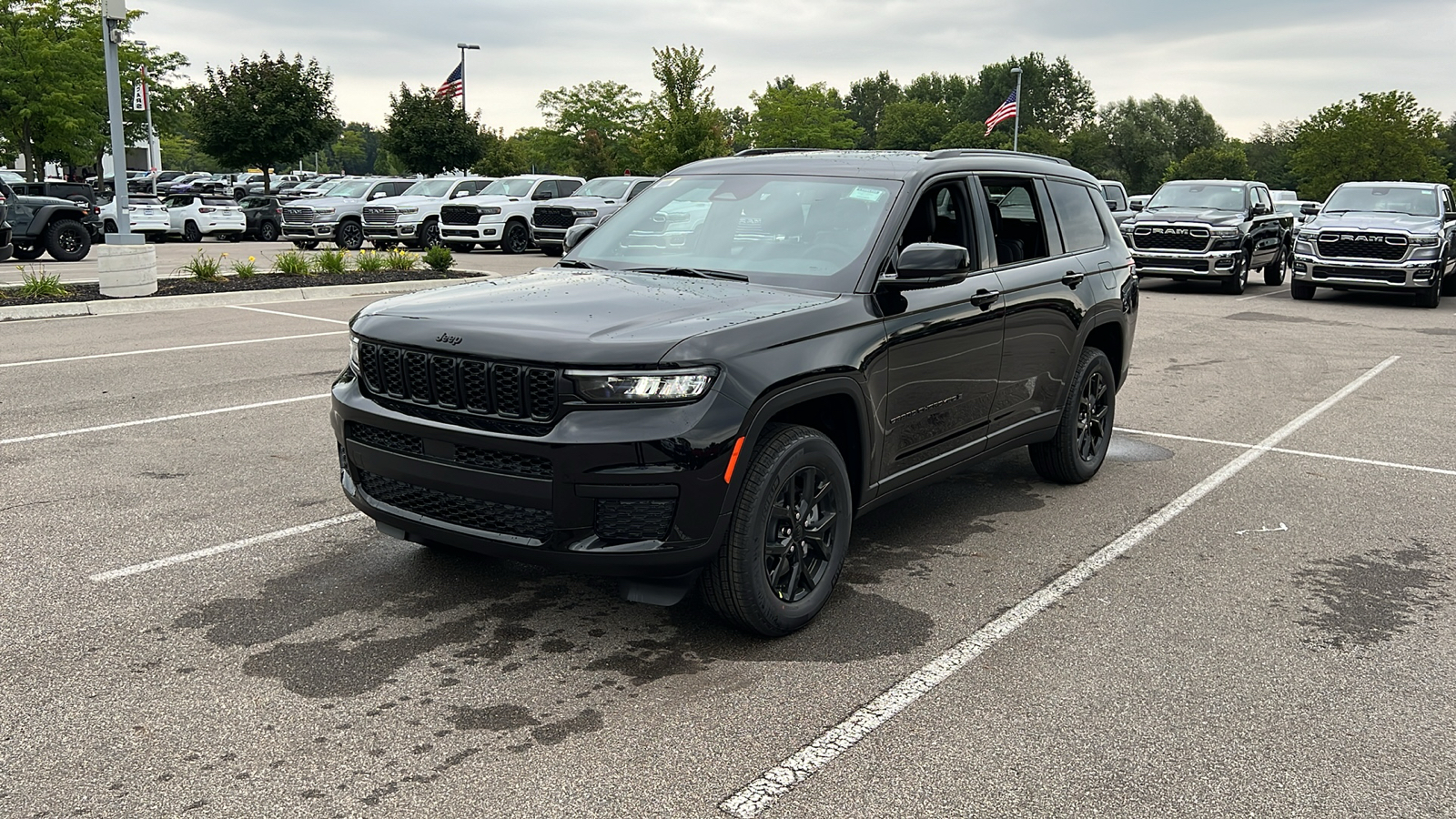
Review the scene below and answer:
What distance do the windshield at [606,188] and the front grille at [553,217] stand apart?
939 millimetres

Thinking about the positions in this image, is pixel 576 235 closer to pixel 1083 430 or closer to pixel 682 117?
pixel 1083 430

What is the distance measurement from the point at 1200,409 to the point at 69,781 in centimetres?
842

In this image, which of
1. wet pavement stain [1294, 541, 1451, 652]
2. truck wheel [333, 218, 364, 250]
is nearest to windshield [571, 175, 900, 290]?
wet pavement stain [1294, 541, 1451, 652]

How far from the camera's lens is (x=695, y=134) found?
39.0 metres

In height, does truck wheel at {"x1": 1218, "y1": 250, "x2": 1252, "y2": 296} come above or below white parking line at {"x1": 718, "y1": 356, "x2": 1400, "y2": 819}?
above

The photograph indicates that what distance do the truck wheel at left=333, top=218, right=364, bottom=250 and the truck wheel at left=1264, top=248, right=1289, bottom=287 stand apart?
69.5 ft

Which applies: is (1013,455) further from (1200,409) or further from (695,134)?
(695,134)

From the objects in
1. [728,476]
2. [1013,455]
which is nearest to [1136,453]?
[1013,455]

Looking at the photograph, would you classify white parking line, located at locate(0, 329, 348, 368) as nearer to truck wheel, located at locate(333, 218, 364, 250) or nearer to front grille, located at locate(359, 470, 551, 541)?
front grille, located at locate(359, 470, 551, 541)

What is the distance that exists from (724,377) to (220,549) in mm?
2786

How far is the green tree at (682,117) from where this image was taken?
39000mm

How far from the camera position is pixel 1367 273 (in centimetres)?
1844

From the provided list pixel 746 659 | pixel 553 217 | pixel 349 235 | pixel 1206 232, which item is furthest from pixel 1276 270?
pixel 746 659

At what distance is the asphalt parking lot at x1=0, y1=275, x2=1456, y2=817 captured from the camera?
10.8ft
